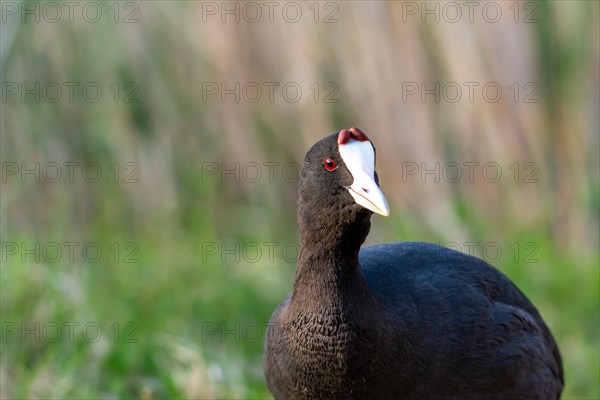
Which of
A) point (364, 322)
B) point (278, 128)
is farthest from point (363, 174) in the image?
point (278, 128)

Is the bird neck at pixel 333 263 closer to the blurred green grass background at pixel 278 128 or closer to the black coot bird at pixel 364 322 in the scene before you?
the black coot bird at pixel 364 322

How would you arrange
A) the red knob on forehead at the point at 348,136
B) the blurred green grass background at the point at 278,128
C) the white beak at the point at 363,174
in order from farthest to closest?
1. the blurred green grass background at the point at 278,128
2. the red knob on forehead at the point at 348,136
3. the white beak at the point at 363,174

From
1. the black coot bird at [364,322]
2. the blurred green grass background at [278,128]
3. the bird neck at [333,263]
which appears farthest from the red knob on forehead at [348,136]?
the blurred green grass background at [278,128]

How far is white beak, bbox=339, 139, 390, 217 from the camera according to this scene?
3.19 m

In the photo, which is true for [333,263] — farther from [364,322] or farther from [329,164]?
[329,164]

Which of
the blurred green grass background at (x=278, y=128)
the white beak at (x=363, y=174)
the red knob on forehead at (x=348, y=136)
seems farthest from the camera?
the blurred green grass background at (x=278, y=128)

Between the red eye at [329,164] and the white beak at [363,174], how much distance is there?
0.04 meters

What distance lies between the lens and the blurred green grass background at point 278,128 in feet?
20.6

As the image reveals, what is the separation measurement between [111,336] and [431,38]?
9.24ft

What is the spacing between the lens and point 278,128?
6.75m

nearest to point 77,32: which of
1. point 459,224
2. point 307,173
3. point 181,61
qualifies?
point 181,61

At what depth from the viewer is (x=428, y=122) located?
21.7 feet

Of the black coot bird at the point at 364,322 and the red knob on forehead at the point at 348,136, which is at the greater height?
the red knob on forehead at the point at 348,136

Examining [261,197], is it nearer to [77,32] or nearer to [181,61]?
[181,61]
